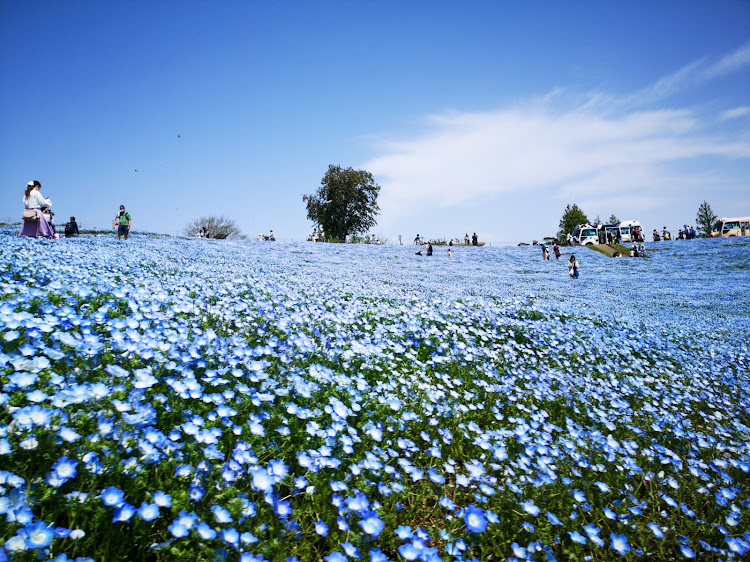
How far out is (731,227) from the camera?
47.7 metres

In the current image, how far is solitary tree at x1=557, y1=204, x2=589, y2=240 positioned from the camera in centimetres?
7874

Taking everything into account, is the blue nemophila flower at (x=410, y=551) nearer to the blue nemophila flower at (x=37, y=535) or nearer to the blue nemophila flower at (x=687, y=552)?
the blue nemophila flower at (x=37, y=535)

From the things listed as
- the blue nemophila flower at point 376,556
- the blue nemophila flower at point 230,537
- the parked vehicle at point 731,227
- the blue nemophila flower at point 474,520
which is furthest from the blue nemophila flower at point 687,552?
the parked vehicle at point 731,227

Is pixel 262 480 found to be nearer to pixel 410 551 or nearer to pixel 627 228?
pixel 410 551

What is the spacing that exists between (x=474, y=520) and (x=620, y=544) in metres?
0.95

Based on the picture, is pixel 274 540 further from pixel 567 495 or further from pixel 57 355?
pixel 567 495

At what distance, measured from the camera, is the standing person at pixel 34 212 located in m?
12.2

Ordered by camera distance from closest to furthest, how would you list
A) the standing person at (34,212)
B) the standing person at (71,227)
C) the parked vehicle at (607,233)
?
the standing person at (34,212), the standing person at (71,227), the parked vehicle at (607,233)

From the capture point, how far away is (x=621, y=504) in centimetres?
279

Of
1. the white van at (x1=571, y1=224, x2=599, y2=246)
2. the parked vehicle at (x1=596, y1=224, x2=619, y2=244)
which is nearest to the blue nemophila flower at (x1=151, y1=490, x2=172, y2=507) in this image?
the white van at (x1=571, y1=224, x2=599, y2=246)

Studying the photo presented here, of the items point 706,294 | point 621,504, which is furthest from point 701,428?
point 706,294

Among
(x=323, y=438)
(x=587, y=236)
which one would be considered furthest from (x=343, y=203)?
(x=323, y=438)

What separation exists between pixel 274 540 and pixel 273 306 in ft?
13.1

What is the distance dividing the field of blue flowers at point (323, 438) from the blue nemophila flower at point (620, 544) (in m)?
0.05
